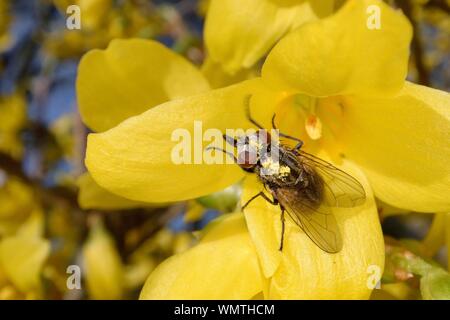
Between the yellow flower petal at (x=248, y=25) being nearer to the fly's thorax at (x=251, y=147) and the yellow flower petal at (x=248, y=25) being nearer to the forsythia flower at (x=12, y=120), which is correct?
the fly's thorax at (x=251, y=147)

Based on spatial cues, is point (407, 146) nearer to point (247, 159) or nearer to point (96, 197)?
point (247, 159)

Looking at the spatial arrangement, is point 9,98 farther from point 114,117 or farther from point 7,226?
point 114,117

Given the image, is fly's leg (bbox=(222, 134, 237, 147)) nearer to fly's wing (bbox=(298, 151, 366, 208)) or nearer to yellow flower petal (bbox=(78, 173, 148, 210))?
fly's wing (bbox=(298, 151, 366, 208))

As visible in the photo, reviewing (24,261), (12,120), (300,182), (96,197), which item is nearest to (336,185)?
(300,182)

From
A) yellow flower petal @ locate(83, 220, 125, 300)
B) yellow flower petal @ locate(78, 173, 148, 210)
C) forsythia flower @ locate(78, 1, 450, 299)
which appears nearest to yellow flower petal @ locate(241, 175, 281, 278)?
forsythia flower @ locate(78, 1, 450, 299)

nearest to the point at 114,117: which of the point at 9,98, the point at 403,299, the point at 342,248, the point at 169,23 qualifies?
the point at 342,248

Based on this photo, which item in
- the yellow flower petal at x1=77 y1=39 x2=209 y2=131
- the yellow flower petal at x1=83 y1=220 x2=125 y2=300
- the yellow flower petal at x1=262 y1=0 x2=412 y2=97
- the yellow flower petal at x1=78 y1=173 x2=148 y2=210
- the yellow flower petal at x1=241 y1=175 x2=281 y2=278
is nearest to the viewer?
the yellow flower petal at x1=262 y1=0 x2=412 y2=97
